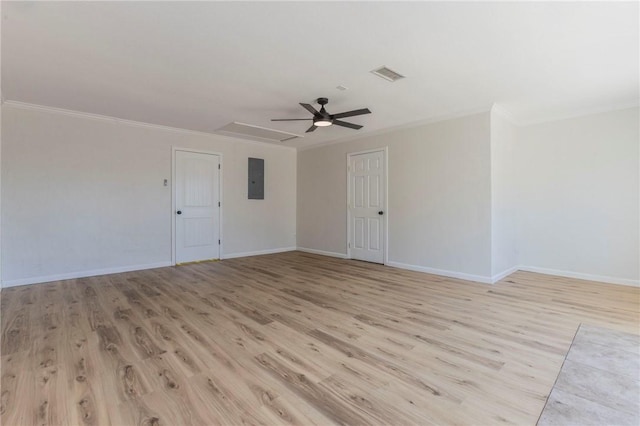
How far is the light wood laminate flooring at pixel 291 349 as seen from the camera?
172 cm

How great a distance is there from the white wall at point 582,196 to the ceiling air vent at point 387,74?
3.23m

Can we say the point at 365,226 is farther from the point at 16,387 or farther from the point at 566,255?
the point at 16,387

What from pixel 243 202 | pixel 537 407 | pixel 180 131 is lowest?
pixel 537 407

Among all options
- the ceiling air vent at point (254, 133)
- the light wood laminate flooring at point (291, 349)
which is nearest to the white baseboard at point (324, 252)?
the light wood laminate flooring at point (291, 349)

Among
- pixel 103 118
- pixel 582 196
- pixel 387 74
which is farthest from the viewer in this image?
pixel 103 118

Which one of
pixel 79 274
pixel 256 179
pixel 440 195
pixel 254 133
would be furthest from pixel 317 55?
pixel 79 274

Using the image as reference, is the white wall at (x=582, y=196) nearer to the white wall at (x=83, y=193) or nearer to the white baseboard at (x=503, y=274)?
the white baseboard at (x=503, y=274)

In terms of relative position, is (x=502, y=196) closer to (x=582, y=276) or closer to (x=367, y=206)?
(x=582, y=276)

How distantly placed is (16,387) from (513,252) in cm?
620

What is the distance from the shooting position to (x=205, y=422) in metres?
1.61

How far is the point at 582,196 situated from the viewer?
15.4 feet

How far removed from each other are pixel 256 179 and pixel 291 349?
5.00m

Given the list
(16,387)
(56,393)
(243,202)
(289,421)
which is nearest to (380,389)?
(289,421)

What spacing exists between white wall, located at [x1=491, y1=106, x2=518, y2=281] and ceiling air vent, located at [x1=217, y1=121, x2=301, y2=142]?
3604mm
